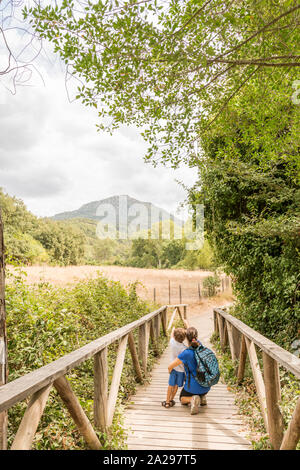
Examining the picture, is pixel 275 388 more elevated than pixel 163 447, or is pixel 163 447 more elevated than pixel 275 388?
pixel 275 388

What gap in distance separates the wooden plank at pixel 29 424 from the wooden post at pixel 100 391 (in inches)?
38.6

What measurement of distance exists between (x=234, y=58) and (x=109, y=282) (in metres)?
5.74

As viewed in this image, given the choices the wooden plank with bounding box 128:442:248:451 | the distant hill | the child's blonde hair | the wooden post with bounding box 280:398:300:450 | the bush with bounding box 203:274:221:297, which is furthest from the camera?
the distant hill

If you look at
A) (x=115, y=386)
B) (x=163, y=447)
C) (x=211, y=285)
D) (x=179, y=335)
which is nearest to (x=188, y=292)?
(x=211, y=285)

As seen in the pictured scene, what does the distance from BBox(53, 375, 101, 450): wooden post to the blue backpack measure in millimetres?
1796

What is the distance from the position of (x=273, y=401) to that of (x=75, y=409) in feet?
5.03

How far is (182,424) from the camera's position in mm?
3271

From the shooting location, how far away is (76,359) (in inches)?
80.1

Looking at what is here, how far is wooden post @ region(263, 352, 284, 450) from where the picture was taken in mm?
2430

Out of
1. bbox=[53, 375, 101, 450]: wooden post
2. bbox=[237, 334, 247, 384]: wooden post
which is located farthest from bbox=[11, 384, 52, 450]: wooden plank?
bbox=[237, 334, 247, 384]: wooden post

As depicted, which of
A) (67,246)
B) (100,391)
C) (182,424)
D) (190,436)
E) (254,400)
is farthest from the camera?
(67,246)

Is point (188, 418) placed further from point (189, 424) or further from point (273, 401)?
point (273, 401)

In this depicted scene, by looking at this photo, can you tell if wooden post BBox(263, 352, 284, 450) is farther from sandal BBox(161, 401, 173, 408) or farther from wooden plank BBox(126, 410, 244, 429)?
sandal BBox(161, 401, 173, 408)

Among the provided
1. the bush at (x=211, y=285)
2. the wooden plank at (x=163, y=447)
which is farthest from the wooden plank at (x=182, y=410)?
the bush at (x=211, y=285)
